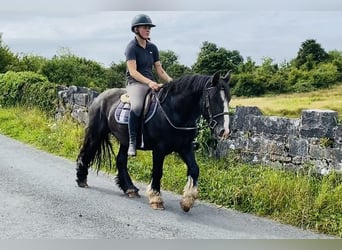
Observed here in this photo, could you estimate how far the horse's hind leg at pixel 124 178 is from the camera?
7582mm

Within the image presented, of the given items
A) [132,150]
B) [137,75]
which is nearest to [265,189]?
[132,150]

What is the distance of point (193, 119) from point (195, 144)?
2302 mm

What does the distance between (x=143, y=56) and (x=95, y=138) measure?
68.9 inches

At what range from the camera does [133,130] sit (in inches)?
278

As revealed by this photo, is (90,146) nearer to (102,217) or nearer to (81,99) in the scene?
(102,217)

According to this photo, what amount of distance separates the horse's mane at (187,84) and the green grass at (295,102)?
28.8 feet

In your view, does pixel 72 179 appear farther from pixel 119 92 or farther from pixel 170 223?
pixel 170 223

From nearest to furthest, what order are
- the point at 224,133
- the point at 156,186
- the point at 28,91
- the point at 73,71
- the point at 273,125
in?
the point at 224,133 → the point at 156,186 → the point at 273,125 → the point at 28,91 → the point at 73,71

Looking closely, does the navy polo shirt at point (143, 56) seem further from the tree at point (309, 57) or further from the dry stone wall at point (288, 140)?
the tree at point (309, 57)

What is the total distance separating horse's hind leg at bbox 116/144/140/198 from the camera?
24.9ft

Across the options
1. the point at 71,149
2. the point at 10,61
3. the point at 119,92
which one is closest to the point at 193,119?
the point at 119,92

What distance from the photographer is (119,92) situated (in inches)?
314

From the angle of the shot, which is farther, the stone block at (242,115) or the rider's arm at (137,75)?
the stone block at (242,115)

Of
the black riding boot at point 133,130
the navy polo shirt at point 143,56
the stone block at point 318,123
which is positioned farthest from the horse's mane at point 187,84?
the stone block at point 318,123
